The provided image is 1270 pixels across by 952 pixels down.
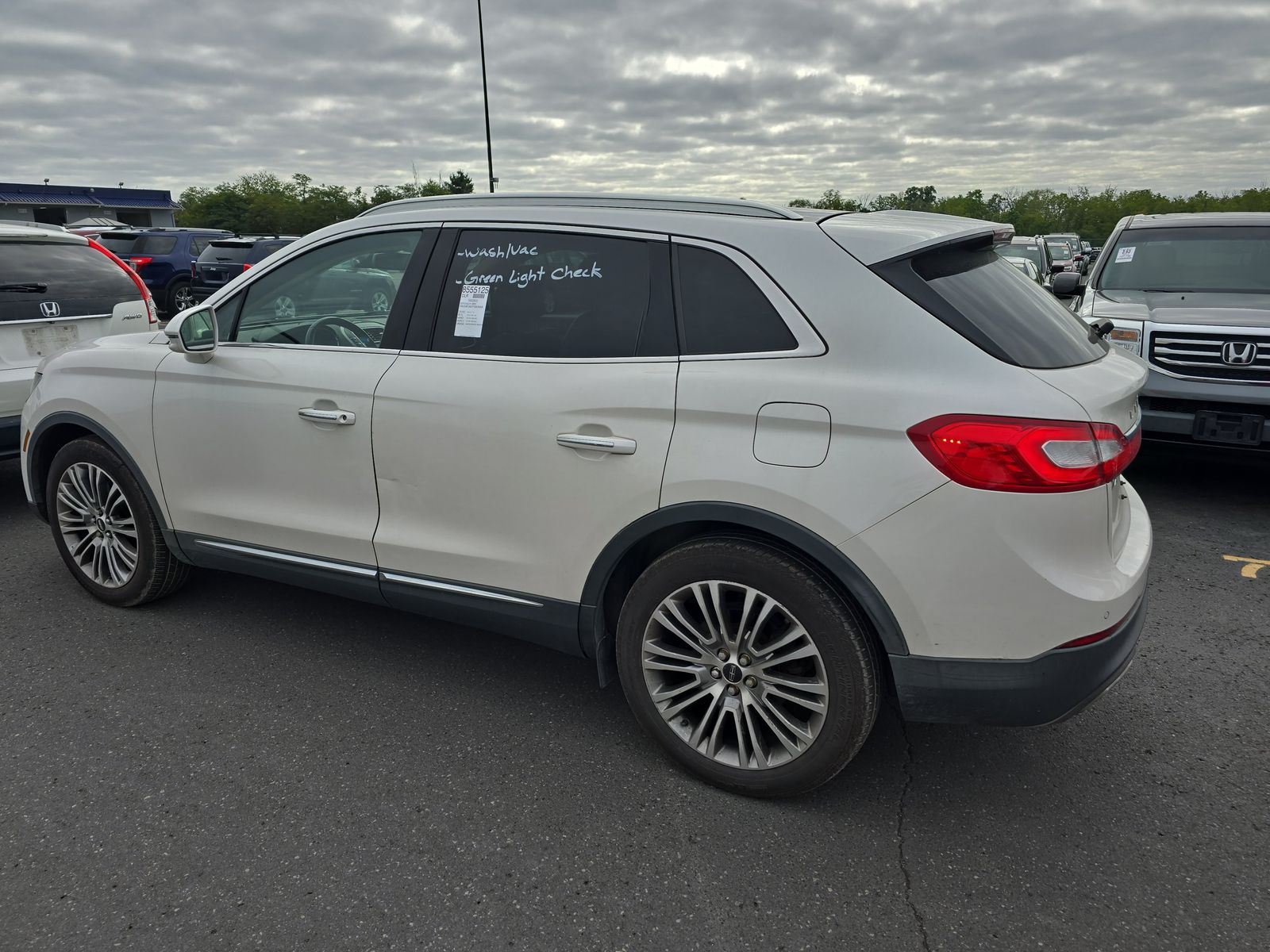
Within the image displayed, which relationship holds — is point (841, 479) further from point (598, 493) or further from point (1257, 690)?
point (1257, 690)

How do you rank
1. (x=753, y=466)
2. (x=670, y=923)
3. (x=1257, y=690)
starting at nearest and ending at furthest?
(x=670, y=923)
(x=753, y=466)
(x=1257, y=690)

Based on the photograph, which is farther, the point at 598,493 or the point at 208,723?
the point at 208,723

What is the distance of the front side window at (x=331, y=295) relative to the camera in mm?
3438

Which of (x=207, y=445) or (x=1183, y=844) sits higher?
(x=207, y=445)

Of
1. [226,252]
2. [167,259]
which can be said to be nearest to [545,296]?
[226,252]

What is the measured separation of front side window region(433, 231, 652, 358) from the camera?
9.56ft

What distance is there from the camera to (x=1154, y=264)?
23.6 ft

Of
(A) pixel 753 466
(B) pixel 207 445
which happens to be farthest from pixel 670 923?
(B) pixel 207 445

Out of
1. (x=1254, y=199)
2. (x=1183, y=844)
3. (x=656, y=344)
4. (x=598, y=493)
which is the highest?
(x=1254, y=199)

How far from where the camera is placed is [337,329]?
11.9ft

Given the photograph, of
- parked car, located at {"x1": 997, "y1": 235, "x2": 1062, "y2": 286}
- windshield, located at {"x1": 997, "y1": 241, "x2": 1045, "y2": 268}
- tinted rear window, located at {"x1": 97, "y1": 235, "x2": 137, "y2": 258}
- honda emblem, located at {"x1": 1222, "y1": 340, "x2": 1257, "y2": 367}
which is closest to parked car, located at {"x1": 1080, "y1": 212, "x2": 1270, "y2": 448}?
honda emblem, located at {"x1": 1222, "y1": 340, "x2": 1257, "y2": 367}

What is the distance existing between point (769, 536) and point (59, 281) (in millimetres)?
5627

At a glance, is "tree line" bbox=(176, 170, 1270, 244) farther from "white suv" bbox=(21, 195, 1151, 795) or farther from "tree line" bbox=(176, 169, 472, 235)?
"white suv" bbox=(21, 195, 1151, 795)

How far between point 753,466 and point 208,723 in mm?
2161
